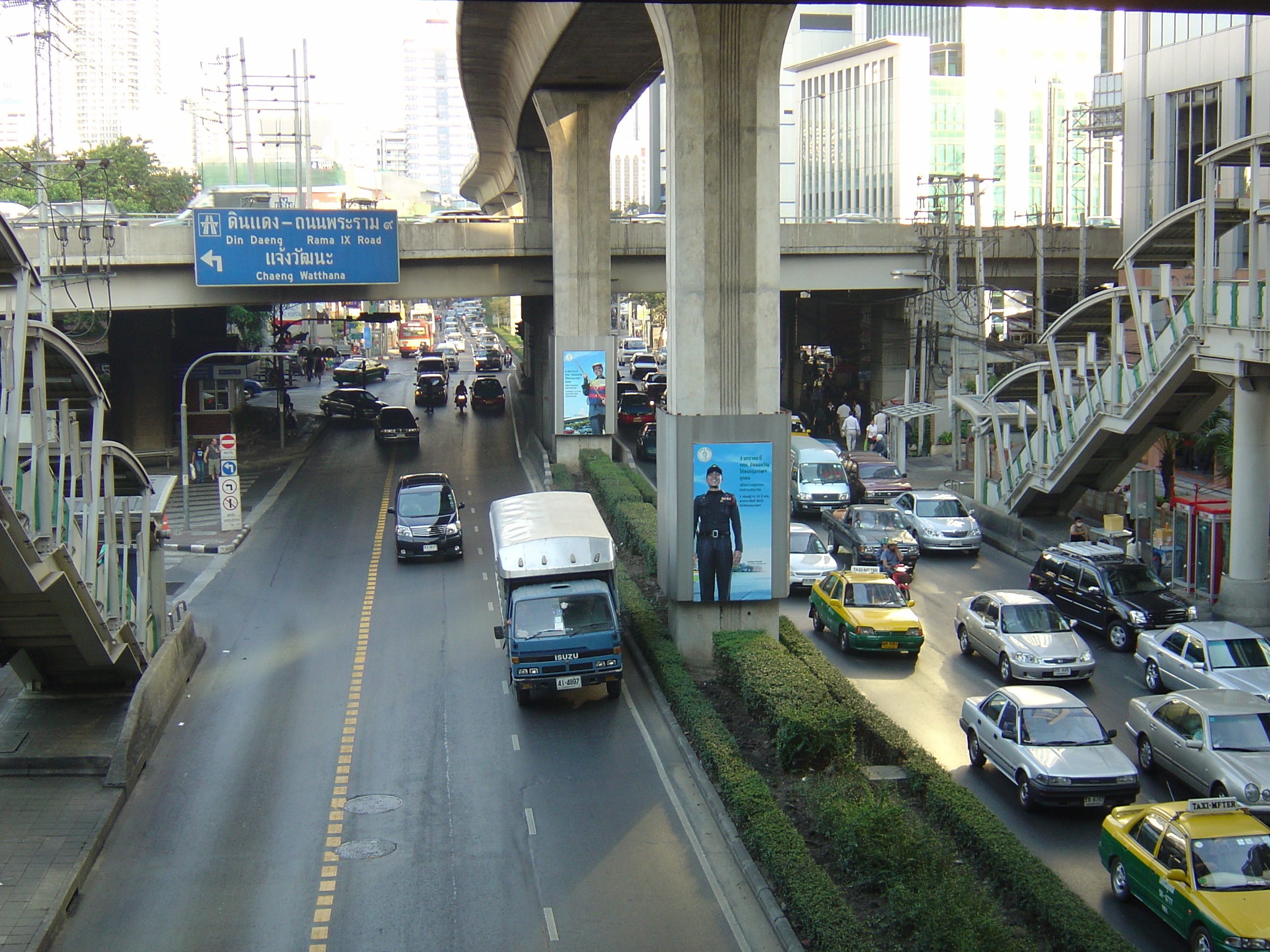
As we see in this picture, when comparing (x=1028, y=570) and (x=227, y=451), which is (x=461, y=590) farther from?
(x=1028, y=570)

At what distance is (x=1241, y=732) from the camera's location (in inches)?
618

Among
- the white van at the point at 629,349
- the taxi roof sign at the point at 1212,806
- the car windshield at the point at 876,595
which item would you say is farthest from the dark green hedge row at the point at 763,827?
the white van at the point at 629,349

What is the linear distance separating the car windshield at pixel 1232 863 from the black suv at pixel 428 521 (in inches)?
855

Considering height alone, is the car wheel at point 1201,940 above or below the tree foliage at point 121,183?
below

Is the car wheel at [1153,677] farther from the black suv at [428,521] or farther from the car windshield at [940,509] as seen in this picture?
the black suv at [428,521]

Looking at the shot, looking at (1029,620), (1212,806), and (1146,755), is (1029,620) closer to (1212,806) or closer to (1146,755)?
(1146,755)

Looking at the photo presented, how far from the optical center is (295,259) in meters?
42.1

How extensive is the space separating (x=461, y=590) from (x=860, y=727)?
43.9 ft

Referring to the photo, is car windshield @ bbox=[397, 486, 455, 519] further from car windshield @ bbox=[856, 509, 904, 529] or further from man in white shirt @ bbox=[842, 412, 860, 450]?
man in white shirt @ bbox=[842, 412, 860, 450]

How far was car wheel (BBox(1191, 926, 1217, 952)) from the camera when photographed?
37.2 ft

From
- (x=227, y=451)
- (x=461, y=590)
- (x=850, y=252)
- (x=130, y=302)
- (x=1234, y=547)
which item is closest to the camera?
(x=1234, y=547)

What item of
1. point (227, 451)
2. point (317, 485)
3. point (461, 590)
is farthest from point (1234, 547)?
point (317, 485)

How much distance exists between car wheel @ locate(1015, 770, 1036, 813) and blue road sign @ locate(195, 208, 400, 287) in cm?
3257

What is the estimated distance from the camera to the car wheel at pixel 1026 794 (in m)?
15.5
